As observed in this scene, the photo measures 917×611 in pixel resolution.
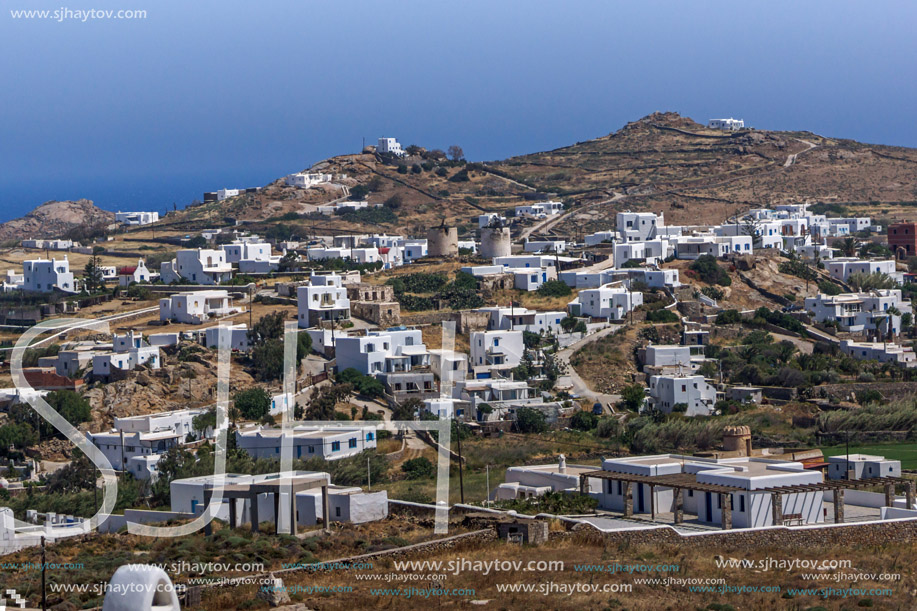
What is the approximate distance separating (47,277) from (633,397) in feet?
75.7

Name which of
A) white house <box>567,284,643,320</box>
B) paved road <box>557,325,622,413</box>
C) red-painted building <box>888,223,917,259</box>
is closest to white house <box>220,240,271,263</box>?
white house <box>567,284,643,320</box>

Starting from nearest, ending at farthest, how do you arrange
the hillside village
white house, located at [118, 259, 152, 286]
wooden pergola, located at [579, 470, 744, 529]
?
1. wooden pergola, located at [579, 470, 744, 529]
2. the hillside village
3. white house, located at [118, 259, 152, 286]

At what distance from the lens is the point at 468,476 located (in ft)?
102

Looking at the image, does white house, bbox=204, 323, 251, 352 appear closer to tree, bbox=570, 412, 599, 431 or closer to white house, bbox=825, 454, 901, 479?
tree, bbox=570, 412, 599, 431

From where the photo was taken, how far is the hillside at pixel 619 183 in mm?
77125

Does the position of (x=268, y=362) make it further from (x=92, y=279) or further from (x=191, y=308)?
(x=92, y=279)

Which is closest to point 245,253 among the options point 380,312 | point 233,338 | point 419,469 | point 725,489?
point 380,312

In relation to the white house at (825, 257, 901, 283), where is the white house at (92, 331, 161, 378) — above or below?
below

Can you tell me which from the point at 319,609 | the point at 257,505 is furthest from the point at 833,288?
the point at 319,609

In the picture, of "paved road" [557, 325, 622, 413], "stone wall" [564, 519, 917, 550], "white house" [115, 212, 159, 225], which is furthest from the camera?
"white house" [115, 212, 159, 225]

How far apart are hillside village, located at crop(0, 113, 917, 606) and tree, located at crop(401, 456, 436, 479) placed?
6cm

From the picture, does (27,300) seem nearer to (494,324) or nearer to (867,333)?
(494,324)

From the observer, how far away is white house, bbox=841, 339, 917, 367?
42.8 metres

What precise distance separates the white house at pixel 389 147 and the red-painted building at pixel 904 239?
39.6m
